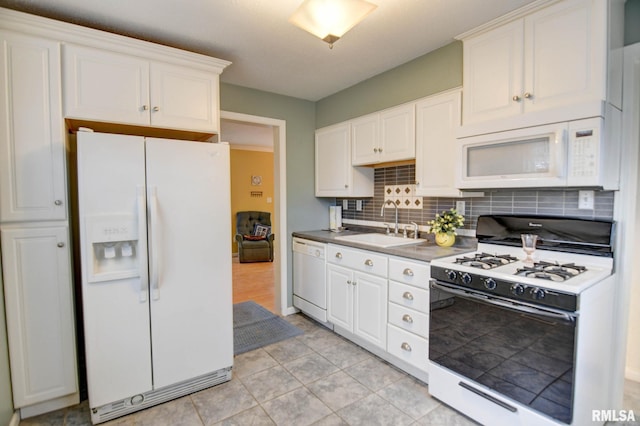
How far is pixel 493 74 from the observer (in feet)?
6.58

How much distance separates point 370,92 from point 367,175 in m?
0.79

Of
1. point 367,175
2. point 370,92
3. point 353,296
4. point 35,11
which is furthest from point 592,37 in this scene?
point 35,11

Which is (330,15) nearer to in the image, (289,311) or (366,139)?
(366,139)

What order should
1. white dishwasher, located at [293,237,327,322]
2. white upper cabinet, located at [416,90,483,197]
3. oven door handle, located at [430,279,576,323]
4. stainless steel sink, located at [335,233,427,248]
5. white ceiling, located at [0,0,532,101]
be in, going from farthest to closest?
white dishwasher, located at [293,237,327,322]
stainless steel sink, located at [335,233,427,248]
white upper cabinet, located at [416,90,483,197]
white ceiling, located at [0,0,532,101]
oven door handle, located at [430,279,576,323]

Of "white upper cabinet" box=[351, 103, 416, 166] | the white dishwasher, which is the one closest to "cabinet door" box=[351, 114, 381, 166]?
"white upper cabinet" box=[351, 103, 416, 166]

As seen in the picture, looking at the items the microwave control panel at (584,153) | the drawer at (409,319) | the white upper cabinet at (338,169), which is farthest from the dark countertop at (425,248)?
the microwave control panel at (584,153)

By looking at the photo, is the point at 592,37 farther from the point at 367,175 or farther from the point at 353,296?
the point at 353,296

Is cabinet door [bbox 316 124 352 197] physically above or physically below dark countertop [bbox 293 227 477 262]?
above

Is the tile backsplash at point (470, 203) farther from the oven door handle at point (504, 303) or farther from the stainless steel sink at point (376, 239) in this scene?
the oven door handle at point (504, 303)

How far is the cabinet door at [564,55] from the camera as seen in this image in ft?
5.27

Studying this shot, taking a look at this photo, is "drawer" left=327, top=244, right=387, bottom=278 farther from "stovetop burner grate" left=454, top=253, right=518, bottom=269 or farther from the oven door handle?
"stovetop burner grate" left=454, top=253, right=518, bottom=269

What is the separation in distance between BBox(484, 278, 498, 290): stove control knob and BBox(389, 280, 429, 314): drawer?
1.55ft

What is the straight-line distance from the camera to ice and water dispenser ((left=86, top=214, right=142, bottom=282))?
1823mm

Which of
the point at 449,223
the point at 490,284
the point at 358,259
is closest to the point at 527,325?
the point at 490,284
